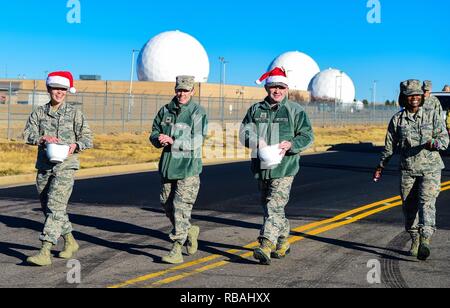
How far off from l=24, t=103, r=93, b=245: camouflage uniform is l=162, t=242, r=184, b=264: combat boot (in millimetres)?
1080

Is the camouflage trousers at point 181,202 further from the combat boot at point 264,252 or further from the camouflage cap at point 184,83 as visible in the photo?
the camouflage cap at point 184,83

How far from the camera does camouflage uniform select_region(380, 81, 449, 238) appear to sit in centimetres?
775

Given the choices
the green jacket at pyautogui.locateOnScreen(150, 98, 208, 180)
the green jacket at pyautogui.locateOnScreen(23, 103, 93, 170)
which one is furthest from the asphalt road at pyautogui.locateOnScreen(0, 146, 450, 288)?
the green jacket at pyautogui.locateOnScreen(23, 103, 93, 170)

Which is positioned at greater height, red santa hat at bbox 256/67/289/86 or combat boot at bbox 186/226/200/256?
red santa hat at bbox 256/67/289/86

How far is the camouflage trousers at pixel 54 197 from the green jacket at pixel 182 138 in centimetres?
95

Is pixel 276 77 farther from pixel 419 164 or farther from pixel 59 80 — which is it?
pixel 59 80

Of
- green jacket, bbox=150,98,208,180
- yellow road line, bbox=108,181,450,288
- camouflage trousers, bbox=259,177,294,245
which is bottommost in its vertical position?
yellow road line, bbox=108,181,450,288

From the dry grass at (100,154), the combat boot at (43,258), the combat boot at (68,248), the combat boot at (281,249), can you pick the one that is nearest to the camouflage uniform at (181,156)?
the combat boot at (281,249)

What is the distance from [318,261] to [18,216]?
4.87 meters

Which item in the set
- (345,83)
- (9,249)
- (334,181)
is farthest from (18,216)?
(345,83)

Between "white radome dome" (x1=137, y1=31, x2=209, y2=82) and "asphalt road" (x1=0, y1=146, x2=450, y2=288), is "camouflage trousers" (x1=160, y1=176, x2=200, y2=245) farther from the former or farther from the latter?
"white radome dome" (x1=137, y1=31, x2=209, y2=82)

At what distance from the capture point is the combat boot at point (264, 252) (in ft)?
23.8

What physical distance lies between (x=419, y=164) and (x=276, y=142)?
1551 mm

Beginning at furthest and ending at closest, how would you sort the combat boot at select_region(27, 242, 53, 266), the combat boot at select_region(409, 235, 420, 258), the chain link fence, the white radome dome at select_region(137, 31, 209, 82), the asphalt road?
1. the white radome dome at select_region(137, 31, 209, 82)
2. the chain link fence
3. the combat boot at select_region(409, 235, 420, 258)
4. the combat boot at select_region(27, 242, 53, 266)
5. the asphalt road
